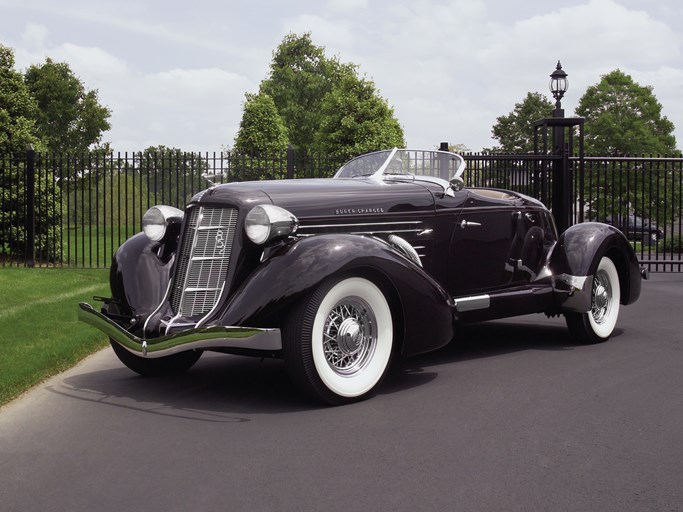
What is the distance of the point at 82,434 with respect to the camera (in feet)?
16.1

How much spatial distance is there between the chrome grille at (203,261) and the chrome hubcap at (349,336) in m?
0.84

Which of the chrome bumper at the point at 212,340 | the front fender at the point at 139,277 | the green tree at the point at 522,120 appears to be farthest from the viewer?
the green tree at the point at 522,120

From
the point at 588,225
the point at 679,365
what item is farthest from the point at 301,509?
the point at 588,225

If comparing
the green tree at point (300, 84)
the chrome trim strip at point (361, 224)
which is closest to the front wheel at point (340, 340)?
the chrome trim strip at point (361, 224)

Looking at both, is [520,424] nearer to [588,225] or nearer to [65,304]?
[588,225]

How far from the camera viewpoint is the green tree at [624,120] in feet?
134

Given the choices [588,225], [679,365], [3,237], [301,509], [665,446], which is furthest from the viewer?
[3,237]

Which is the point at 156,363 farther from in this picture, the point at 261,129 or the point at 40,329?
the point at 261,129

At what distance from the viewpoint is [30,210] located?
16734 mm

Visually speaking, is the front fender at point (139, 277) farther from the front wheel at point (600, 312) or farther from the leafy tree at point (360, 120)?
the leafy tree at point (360, 120)

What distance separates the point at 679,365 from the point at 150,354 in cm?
437

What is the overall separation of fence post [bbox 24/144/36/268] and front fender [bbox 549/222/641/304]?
39.1 ft

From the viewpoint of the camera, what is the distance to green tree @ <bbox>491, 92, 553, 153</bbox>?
6328 centimetres

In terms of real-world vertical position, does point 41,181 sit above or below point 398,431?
above
